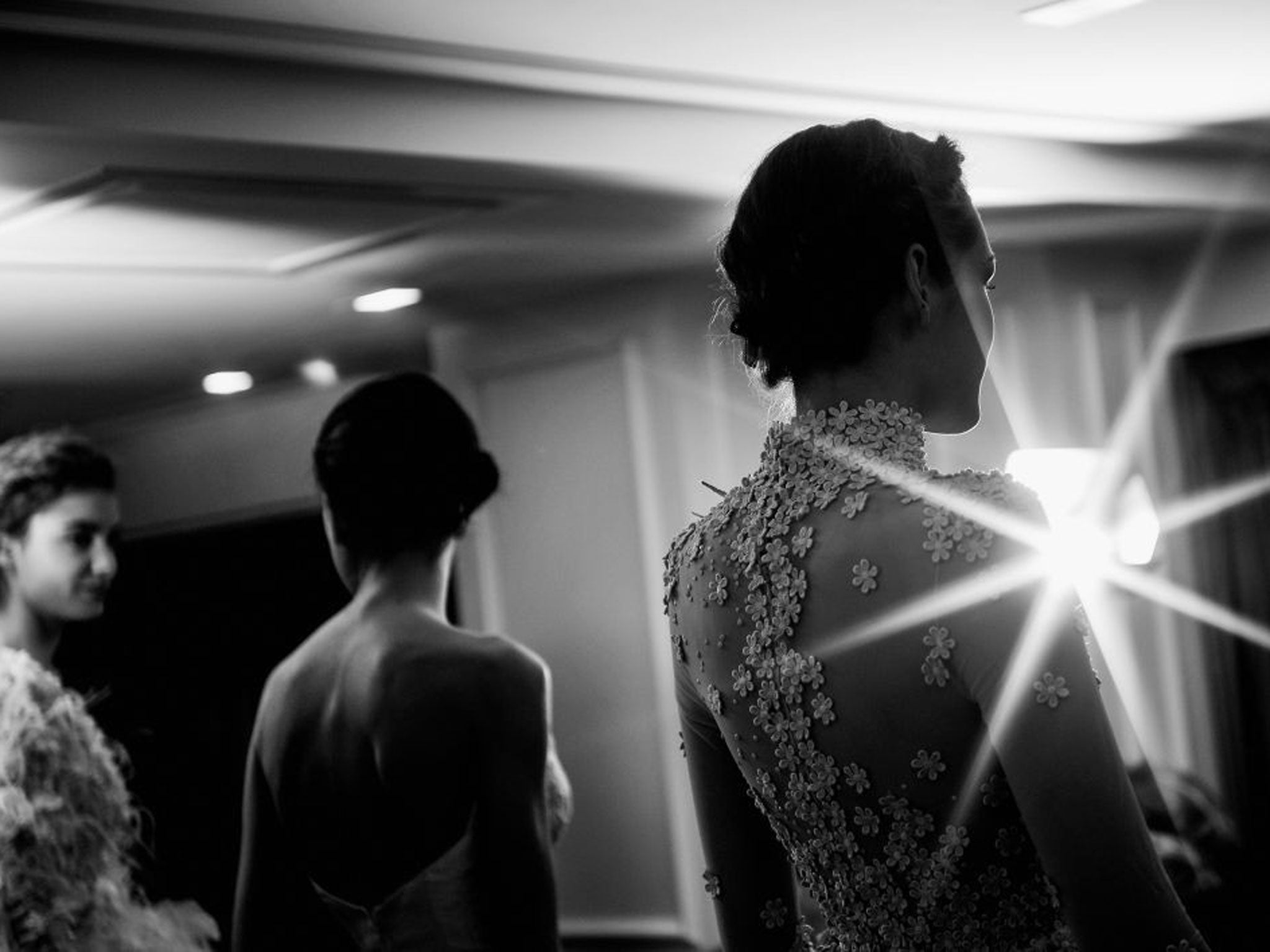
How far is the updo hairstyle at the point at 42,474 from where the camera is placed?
3.17m

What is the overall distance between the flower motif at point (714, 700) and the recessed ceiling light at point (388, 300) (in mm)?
3749

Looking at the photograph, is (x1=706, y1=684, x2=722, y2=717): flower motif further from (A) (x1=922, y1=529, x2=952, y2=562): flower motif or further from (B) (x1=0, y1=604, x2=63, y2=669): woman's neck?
(B) (x1=0, y1=604, x2=63, y2=669): woman's neck

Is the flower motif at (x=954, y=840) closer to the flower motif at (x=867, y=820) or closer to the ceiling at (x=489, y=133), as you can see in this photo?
the flower motif at (x=867, y=820)

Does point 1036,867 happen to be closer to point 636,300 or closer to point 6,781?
point 6,781

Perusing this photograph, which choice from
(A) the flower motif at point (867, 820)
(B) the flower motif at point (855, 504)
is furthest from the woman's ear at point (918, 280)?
(A) the flower motif at point (867, 820)

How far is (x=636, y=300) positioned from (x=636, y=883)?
6.52ft

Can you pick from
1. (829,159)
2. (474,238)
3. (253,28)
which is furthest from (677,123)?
(829,159)

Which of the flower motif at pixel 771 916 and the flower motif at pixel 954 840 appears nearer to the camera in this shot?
the flower motif at pixel 954 840

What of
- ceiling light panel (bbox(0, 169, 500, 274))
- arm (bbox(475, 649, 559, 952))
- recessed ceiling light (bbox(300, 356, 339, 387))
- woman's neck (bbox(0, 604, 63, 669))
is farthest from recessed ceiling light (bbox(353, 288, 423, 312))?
arm (bbox(475, 649, 559, 952))

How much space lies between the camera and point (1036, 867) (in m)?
1.15

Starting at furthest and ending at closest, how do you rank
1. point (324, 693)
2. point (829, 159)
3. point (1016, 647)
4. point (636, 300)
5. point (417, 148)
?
point (636, 300) → point (417, 148) → point (324, 693) → point (829, 159) → point (1016, 647)

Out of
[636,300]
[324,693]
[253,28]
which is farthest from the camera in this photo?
[636,300]

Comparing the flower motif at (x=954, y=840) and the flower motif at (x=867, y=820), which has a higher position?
the flower motif at (x=867, y=820)

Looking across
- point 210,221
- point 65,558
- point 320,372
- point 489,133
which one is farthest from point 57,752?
point 320,372
